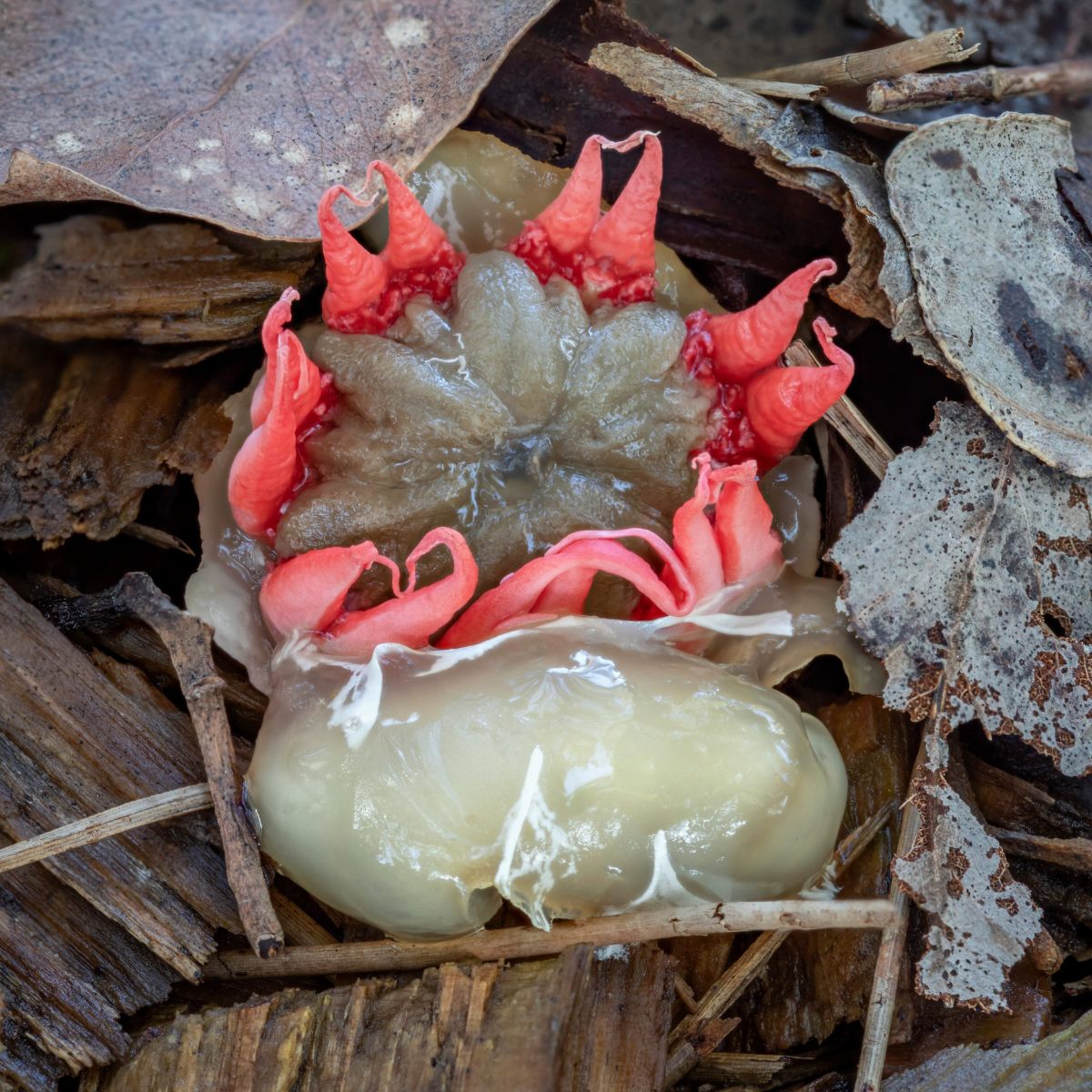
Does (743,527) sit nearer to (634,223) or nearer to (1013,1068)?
(634,223)

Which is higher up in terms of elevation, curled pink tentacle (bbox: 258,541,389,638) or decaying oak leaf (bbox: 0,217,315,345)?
decaying oak leaf (bbox: 0,217,315,345)

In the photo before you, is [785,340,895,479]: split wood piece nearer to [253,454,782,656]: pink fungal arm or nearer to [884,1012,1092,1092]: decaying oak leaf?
[253,454,782,656]: pink fungal arm

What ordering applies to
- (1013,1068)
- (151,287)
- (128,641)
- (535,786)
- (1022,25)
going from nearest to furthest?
(535,786)
(1013,1068)
(128,641)
(151,287)
(1022,25)

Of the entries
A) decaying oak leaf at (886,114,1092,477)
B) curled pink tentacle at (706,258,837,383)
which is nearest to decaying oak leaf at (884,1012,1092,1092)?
decaying oak leaf at (886,114,1092,477)

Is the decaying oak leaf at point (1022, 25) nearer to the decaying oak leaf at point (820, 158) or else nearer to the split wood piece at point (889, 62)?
the split wood piece at point (889, 62)

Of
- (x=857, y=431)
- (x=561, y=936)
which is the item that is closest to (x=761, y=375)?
(x=857, y=431)
